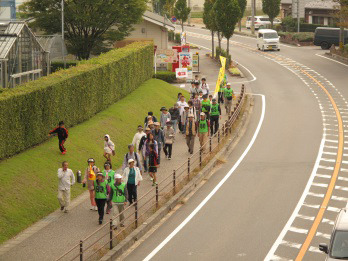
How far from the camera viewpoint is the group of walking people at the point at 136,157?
22188mm

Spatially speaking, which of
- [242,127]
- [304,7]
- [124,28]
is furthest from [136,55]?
[304,7]

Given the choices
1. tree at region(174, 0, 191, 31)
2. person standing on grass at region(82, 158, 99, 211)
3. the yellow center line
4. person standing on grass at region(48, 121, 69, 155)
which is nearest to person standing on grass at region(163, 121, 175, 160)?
person standing on grass at region(48, 121, 69, 155)

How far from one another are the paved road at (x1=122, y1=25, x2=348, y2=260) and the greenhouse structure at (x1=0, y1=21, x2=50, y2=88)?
36.5 feet

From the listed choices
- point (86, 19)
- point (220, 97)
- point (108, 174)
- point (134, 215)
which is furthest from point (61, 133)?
point (86, 19)

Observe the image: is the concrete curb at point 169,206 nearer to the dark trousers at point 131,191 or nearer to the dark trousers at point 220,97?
the dark trousers at point 131,191

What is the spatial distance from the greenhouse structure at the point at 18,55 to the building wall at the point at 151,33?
84.5 ft

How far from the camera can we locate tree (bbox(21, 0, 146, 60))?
5581 centimetres

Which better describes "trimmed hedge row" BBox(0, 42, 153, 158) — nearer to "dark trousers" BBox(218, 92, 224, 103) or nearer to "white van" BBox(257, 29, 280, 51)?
"dark trousers" BBox(218, 92, 224, 103)

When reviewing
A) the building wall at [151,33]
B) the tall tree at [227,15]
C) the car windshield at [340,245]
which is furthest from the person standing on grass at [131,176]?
the building wall at [151,33]

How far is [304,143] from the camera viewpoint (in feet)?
115

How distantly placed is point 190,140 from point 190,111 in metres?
2.85

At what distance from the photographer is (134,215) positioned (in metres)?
23.0

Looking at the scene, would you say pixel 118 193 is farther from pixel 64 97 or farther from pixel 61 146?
pixel 64 97

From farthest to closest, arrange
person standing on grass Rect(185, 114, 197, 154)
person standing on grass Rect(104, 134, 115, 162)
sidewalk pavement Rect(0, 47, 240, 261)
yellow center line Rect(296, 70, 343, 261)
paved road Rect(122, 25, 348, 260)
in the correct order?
person standing on grass Rect(185, 114, 197, 154), person standing on grass Rect(104, 134, 115, 162), paved road Rect(122, 25, 348, 260), yellow center line Rect(296, 70, 343, 261), sidewalk pavement Rect(0, 47, 240, 261)
